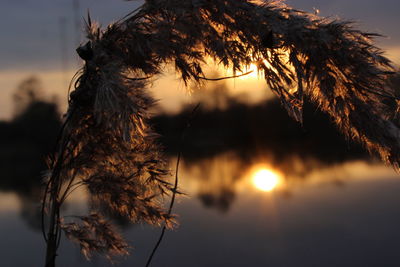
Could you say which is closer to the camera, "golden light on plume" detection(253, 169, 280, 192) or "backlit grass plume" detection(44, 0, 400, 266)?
"backlit grass plume" detection(44, 0, 400, 266)

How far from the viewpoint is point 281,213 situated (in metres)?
10.9

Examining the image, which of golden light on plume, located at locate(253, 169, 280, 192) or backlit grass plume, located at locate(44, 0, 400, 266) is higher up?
backlit grass plume, located at locate(44, 0, 400, 266)

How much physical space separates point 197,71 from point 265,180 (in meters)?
15.0

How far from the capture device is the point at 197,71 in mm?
1898

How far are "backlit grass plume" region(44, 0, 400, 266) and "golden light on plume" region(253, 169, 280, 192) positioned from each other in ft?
42.2

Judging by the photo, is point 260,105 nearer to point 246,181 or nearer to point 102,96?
point 246,181

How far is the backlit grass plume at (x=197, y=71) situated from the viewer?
1539 mm

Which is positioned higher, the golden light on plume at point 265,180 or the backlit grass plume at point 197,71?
the backlit grass plume at point 197,71

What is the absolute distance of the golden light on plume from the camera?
589 inches

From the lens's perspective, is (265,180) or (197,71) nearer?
(197,71)

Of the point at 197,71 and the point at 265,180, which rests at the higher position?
the point at 197,71

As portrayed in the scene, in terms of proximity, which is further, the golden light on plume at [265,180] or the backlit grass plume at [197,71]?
the golden light on plume at [265,180]

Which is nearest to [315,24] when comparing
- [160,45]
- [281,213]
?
[160,45]

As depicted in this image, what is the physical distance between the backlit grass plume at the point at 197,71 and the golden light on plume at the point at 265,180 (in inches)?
506
